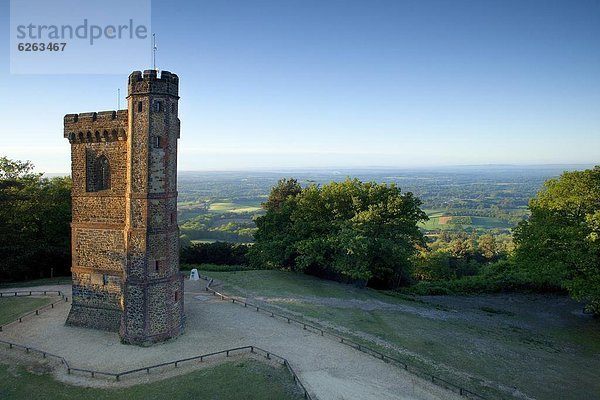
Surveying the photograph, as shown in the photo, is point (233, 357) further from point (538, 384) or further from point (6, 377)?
point (538, 384)

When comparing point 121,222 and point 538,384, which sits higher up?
point 121,222

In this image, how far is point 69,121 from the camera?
23.4 meters

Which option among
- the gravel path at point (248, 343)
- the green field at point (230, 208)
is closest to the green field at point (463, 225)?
the green field at point (230, 208)

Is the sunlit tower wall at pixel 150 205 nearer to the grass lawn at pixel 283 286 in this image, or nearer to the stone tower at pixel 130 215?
the stone tower at pixel 130 215

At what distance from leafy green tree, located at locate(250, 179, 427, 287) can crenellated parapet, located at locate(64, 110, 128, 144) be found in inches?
782

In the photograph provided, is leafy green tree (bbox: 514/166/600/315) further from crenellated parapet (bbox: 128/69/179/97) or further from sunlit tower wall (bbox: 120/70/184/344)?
crenellated parapet (bbox: 128/69/179/97)

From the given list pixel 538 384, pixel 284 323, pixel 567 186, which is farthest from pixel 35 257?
pixel 567 186

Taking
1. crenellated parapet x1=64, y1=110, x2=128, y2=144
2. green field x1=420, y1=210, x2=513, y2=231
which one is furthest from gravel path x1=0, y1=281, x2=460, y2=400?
green field x1=420, y1=210, x2=513, y2=231

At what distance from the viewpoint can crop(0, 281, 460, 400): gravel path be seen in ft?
57.6

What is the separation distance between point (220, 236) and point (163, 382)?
6941 centimetres

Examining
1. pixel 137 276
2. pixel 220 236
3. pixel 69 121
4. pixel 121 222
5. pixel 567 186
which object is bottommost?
pixel 220 236

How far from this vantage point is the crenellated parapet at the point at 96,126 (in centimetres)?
2236

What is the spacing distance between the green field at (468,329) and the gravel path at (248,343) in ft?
7.32

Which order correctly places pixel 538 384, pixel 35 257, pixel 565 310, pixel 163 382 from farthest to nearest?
pixel 35 257 < pixel 565 310 < pixel 538 384 < pixel 163 382
